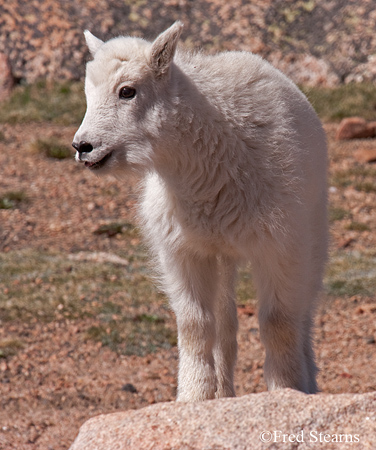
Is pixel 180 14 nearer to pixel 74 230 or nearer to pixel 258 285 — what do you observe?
pixel 74 230

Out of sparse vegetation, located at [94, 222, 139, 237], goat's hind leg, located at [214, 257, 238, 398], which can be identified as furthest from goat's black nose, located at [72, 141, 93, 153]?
sparse vegetation, located at [94, 222, 139, 237]

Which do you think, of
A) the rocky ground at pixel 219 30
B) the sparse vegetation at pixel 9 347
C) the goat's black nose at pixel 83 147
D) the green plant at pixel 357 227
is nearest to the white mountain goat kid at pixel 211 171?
the goat's black nose at pixel 83 147

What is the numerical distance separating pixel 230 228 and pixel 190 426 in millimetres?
1503

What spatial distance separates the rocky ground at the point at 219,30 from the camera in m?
16.2

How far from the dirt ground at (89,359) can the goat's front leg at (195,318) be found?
1.33m

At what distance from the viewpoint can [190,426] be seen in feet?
12.2

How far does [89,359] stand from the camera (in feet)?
23.7

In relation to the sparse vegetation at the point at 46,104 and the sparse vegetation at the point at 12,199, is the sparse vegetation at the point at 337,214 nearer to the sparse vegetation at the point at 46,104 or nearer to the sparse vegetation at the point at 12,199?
the sparse vegetation at the point at 12,199

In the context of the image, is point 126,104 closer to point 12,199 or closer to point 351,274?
point 351,274

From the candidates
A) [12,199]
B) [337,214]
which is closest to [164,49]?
[337,214]

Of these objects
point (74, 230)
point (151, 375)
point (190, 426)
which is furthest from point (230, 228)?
point (74, 230)

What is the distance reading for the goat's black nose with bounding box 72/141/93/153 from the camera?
14.3ft

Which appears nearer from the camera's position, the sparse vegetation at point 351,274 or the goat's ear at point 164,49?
the goat's ear at point 164,49

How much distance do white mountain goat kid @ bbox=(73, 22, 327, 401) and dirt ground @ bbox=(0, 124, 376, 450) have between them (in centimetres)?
143
